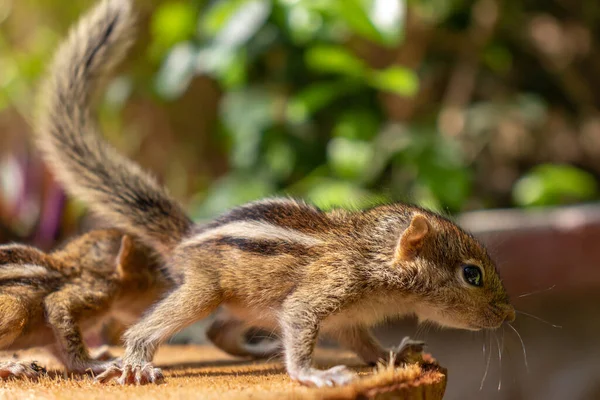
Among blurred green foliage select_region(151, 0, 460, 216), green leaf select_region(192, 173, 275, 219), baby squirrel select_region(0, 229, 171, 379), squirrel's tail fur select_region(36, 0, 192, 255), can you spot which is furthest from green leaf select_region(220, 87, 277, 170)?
baby squirrel select_region(0, 229, 171, 379)

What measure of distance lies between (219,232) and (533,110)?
305 centimetres

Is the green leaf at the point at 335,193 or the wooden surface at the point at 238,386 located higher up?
the green leaf at the point at 335,193

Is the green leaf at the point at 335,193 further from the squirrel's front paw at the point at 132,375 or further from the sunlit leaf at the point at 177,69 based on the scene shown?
the squirrel's front paw at the point at 132,375

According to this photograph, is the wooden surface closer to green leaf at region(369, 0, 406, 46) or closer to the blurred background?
the blurred background

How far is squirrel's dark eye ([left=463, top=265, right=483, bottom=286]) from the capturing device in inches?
67.4

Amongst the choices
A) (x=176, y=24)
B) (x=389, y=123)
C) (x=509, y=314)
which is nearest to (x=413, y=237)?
(x=509, y=314)

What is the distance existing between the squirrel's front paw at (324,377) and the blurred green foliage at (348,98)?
1.53 meters

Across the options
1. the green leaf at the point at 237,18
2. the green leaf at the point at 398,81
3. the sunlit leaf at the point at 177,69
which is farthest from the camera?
the sunlit leaf at the point at 177,69

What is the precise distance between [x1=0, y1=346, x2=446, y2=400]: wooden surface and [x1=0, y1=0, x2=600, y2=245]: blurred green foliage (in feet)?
4.46

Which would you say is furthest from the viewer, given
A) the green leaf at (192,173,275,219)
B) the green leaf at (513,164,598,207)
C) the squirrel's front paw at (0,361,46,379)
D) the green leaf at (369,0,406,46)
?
the green leaf at (192,173,275,219)

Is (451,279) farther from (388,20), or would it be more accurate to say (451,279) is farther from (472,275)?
(388,20)

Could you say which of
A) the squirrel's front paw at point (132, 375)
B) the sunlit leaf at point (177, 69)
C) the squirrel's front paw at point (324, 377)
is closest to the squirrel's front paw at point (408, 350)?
the squirrel's front paw at point (324, 377)

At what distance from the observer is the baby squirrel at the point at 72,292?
1.73 meters

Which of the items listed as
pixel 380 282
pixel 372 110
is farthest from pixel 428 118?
pixel 380 282
